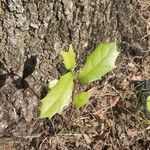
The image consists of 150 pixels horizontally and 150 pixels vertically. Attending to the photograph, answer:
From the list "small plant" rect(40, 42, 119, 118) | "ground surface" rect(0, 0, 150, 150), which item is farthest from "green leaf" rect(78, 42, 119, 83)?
"ground surface" rect(0, 0, 150, 150)

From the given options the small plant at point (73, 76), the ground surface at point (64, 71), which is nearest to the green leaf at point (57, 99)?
the small plant at point (73, 76)

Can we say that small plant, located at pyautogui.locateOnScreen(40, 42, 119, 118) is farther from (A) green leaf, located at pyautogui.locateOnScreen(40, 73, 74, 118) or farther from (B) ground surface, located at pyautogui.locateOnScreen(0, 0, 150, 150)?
(B) ground surface, located at pyautogui.locateOnScreen(0, 0, 150, 150)

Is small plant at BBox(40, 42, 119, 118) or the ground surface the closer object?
small plant at BBox(40, 42, 119, 118)

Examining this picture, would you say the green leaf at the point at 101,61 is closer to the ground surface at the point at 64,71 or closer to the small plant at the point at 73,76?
the small plant at the point at 73,76

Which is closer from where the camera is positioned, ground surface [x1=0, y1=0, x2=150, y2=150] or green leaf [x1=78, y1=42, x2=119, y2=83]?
green leaf [x1=78, y1=42, x2=119, y2=83]

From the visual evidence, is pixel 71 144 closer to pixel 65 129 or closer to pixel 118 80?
pixel 65 129

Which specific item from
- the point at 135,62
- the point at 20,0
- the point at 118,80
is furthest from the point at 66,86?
the point at 135,62

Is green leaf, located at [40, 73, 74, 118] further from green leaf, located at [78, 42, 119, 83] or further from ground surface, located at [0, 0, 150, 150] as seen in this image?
ground surface, located at [0, 0, 150, 150]

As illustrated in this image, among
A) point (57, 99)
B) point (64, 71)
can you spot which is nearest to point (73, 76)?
point (57, 99)
